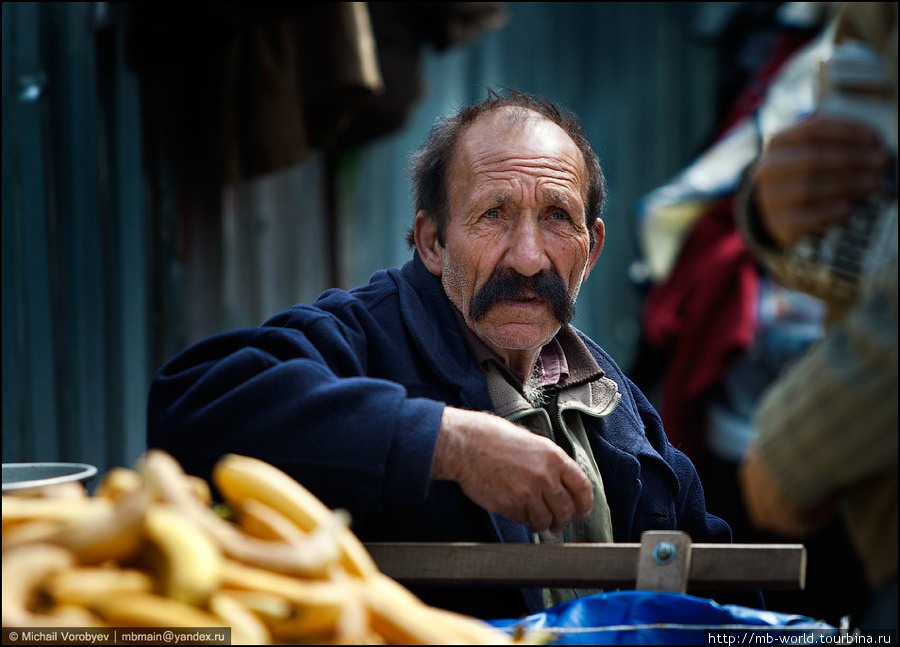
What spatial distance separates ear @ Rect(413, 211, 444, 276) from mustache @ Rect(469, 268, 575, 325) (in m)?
0.20

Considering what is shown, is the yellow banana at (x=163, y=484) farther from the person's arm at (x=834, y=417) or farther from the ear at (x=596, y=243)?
the ear at (x=596, y=243)

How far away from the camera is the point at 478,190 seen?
2.72m

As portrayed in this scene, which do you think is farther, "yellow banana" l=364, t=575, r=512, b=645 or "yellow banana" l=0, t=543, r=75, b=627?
"yellow banana" l=364, t=575, r=512, b=645

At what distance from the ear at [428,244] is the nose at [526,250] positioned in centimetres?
22

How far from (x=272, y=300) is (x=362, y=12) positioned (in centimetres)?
173

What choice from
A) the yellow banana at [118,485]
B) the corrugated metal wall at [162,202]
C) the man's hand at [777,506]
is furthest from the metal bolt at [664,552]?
the corrugated metal wall at [162,202]

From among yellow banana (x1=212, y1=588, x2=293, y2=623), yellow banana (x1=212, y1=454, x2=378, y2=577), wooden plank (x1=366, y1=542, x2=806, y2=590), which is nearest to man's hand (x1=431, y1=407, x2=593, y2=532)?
wooden plank (x1=366, y1=542, x2=806, y2=590)

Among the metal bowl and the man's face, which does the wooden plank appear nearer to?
the metal bowl

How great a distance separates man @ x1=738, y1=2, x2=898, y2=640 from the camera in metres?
1.22

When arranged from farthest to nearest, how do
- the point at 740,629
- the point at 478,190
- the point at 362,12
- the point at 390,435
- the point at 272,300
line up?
the point at 272,300, the point at 362,12, the point at 478,190, the point at 390,435, the point at 740,629

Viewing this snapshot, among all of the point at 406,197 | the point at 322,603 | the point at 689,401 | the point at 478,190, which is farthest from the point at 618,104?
the point at 322,603

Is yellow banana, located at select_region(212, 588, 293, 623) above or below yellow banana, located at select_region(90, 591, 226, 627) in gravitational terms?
below

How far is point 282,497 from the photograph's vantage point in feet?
4.65

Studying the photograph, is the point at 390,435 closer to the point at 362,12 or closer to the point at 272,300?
the point at 362,12
